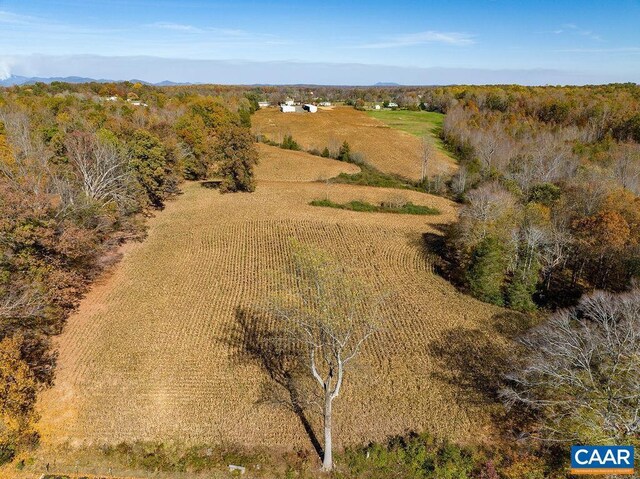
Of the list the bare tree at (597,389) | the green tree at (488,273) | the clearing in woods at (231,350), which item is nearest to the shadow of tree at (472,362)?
the clearing in woods at (231,350)

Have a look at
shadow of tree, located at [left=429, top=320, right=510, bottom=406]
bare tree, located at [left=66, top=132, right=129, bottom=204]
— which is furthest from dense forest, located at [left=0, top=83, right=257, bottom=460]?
shadow of tree, located at [left=429, top=320, right=510, bottom=406]

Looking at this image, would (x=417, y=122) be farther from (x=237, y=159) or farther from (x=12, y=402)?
(x=12, y=402)

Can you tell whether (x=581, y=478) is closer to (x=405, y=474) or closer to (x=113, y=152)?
(x=405, y=474)

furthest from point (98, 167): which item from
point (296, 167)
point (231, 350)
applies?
point (296, 167)

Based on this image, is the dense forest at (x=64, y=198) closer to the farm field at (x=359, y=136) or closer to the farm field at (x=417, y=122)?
the farm field at (x=359, y=136)

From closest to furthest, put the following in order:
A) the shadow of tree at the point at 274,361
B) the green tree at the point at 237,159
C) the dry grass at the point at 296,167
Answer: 1. the shadow of tree at the point at 274,361
2. the green tree at the point at 237,159
3. the dry grass at the point at 296,167

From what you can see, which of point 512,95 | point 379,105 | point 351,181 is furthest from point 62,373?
point 379,105

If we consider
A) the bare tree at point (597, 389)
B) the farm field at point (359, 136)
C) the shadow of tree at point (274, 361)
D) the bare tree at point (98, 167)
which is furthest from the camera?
the farm field at point (359, 136)
